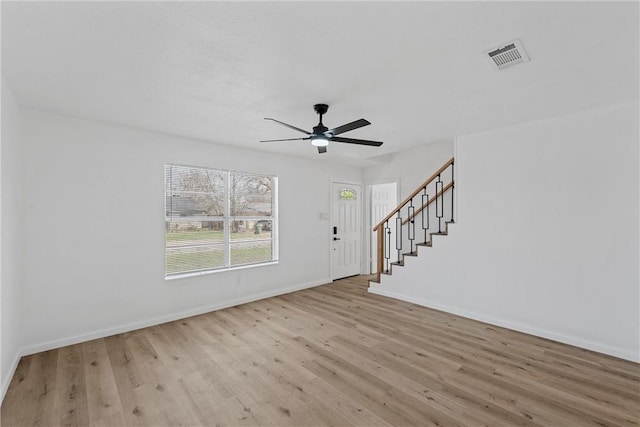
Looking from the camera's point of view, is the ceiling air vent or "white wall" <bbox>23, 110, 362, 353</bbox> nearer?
the ceiling air vent

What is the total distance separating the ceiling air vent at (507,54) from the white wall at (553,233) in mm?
1757

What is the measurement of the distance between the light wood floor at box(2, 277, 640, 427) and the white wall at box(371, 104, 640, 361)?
0.34 m

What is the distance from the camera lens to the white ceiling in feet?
5.37

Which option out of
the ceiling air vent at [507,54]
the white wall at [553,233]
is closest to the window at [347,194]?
the white wall at [553,233]

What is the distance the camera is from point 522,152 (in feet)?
11.8

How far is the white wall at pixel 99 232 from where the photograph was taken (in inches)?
122

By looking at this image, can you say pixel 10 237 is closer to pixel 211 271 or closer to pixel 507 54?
pixel 211 271

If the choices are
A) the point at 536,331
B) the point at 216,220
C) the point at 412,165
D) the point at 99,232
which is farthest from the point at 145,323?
the point at 412,165

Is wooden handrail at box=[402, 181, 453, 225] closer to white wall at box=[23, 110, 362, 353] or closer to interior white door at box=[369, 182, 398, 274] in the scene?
interior white door at box=[369, 182, 398, 274]

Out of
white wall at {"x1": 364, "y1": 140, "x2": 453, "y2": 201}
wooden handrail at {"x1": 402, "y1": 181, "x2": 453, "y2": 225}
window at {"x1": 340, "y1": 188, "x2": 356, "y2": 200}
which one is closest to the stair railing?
wooden handrail at {"x1": 402, "y1": 181, "x2": 453, "y2": 225}

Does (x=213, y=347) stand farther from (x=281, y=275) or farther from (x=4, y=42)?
(x=4, y=42)

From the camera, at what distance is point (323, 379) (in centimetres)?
253

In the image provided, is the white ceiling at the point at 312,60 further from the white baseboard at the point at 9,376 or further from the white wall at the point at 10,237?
the white baseboard at the point at 9,376

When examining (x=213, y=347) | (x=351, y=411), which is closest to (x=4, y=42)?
(x=213, y=347)
